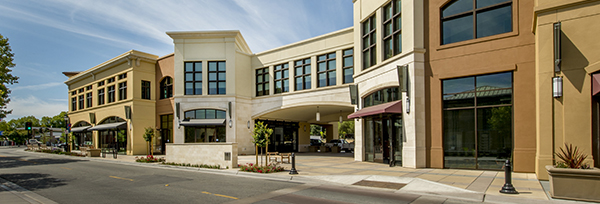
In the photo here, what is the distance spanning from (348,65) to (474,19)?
10326mm

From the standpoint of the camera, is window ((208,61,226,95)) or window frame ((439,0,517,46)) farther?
window ((208,61,226,95))

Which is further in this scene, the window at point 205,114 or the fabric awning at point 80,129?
the fabric awning at point 80,129

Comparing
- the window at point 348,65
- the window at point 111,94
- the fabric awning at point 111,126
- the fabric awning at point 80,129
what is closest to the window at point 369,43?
the window at point 348,65

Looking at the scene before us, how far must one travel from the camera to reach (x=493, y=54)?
1427 centimetres

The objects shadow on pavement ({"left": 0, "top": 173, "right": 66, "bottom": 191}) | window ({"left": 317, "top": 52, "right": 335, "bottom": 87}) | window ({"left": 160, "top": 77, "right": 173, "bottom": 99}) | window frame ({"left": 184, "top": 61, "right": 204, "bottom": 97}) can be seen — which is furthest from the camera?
window ({"left": 160, "top": 77, "right": 173, "bottom": 99})

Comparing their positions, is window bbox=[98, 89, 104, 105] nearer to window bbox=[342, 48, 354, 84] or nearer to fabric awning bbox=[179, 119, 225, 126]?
fabric awning bbox=[179, 119, 225, 126]

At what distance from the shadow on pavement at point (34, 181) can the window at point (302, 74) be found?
1725 cm

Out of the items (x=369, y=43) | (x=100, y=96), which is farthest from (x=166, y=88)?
(x=369, y=43)

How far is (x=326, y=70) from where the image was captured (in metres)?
25.7

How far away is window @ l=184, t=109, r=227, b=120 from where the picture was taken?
2920 cm

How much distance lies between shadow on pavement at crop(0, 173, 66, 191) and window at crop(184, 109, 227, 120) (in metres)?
14.1

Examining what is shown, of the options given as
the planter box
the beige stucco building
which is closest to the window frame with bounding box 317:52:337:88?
the beige stucco building

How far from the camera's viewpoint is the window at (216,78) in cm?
2944

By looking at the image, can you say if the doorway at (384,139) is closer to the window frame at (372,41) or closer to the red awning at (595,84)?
the window frame at (372,41)
